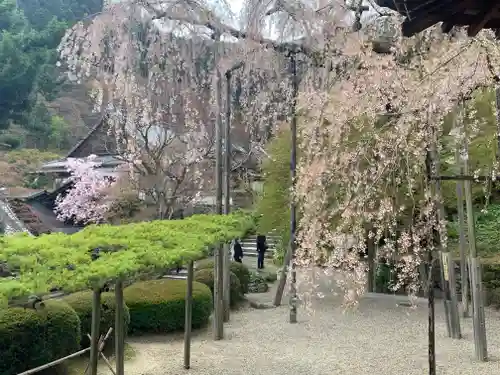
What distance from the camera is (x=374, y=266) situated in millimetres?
12445

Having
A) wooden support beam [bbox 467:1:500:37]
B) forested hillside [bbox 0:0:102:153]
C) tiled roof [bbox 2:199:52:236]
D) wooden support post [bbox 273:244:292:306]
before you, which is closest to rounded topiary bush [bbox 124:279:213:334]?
wooden support post [bbox 273:244:292:306]

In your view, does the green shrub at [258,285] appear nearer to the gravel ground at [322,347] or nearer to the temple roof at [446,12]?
the gravel ground at [322,347]

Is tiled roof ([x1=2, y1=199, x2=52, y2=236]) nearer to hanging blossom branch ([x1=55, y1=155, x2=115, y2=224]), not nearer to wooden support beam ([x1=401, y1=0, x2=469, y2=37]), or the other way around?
hanging blossom branch ([x1=55, y1=155, x2=115, y2=224])

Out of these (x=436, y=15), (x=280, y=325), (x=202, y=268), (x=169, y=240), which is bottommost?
(x=280, y=325)

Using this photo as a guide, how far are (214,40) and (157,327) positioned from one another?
4835mm

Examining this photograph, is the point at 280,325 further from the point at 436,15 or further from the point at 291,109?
the point at 436,15

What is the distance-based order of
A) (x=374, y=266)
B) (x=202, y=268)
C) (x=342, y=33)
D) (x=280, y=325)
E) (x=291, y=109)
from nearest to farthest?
(x=342, y=33)
(x=280, y=325)
(x=291, y=109)
(x=202, y=268)
(x=374, y=266)

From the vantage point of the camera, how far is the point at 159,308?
8.38m

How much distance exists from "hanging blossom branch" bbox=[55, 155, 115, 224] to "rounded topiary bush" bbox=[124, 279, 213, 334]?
685 centimetres

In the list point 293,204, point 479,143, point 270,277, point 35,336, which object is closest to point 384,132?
point 479,143

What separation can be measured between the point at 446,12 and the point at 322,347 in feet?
20.3

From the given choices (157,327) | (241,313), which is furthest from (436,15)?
(241,313)

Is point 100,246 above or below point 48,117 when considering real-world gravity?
below

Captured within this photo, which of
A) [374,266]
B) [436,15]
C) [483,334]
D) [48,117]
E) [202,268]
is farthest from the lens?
[48,117]
